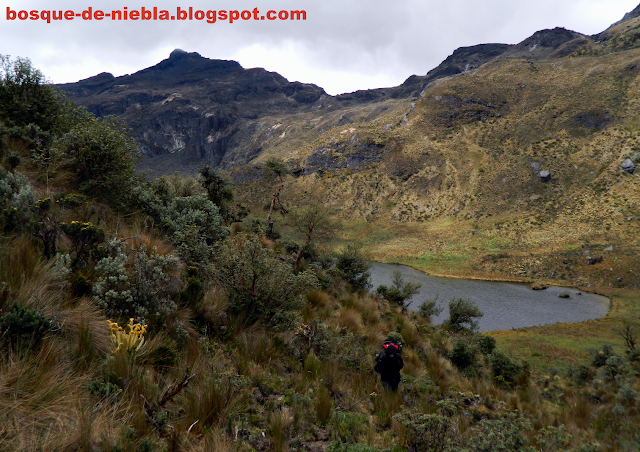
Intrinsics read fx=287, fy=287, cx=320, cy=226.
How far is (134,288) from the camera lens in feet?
14.1

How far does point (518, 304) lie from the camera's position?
3183 centimetres

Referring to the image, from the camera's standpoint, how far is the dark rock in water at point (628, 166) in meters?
50.8

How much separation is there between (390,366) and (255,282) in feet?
11.1

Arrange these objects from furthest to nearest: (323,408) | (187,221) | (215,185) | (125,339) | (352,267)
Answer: (352,267) → (215,185) → (187,221) → (323,408) → (125,339)

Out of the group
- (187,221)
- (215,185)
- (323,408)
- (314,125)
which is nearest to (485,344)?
(323,408)

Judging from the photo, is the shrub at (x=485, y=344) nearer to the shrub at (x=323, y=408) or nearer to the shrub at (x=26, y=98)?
the shrub at (x=323, y=408)

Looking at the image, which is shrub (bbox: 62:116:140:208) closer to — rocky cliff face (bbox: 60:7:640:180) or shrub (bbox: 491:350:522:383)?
shrub (bbox: 491:350:522:383)

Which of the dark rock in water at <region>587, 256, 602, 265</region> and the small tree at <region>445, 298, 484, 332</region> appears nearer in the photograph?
the small tree at <region>445, 298, 484, 332</region>

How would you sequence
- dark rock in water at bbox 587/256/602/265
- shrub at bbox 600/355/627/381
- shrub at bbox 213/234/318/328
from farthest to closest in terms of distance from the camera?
dark rock in water at bbox 587/256/602/265 < shrub at bbox 600/355/627/381 < shrub at bbox 213/234/318/328

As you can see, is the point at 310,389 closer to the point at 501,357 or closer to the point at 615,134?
the point at 501,357

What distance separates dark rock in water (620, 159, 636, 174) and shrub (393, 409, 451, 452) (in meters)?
72.2

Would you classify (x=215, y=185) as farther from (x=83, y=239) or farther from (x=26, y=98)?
(x=83, y=239)

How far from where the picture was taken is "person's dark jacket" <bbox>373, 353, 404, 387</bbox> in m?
6.05

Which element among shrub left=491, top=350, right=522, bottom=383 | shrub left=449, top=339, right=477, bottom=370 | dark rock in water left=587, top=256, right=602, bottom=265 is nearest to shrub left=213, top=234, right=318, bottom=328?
shrub left=449, top=339, right=477, bottom=370
